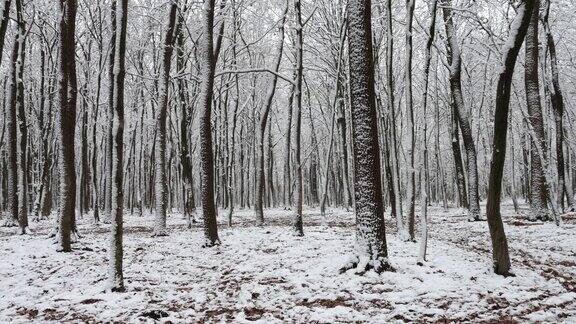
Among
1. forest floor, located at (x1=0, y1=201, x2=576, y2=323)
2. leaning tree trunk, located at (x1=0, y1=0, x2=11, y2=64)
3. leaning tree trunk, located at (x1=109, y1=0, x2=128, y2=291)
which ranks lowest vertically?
forest floor, located at (x1=0, y1=201, x2=576, y2=323)

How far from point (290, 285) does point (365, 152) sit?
2.36 meters

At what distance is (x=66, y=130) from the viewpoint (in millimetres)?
8773

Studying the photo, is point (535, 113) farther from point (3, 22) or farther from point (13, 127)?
point (13, 127)

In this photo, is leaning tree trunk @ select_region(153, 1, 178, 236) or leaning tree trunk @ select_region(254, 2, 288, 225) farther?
leaning tree trunk @ select_region(254, 2, 288, 225)

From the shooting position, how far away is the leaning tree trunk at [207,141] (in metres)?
8.92

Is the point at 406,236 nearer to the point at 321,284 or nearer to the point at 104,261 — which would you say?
the point at 321,284

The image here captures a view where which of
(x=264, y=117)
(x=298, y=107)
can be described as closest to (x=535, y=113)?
(x=298, y=107)

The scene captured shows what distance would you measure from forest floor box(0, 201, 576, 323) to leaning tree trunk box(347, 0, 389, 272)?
44cm

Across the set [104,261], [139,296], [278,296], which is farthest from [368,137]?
[104,261]

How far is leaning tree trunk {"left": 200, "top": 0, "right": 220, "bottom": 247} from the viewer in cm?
892

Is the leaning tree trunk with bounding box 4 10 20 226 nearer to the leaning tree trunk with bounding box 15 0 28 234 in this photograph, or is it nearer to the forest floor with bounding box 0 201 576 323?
the leaning tree trunk with bounding box 15 0 28 234

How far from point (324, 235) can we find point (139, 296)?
18.1ft

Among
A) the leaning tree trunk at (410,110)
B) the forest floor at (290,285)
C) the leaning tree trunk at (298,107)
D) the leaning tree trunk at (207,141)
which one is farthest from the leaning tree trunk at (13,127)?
the leaning tree trunk at (410,110)

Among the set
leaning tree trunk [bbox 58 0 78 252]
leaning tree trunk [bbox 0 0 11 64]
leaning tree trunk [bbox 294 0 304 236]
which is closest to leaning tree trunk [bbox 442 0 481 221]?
leaning tree trunk [bbox 294 0 304 236]
